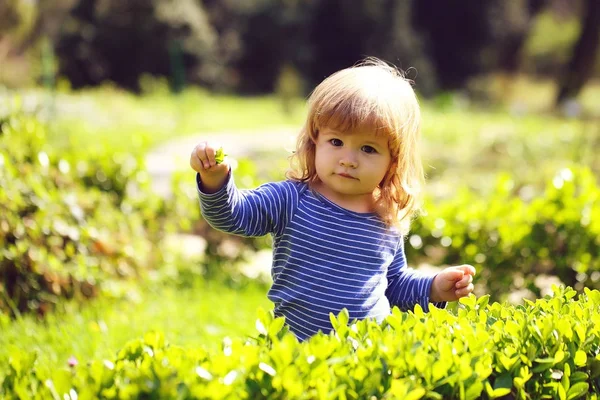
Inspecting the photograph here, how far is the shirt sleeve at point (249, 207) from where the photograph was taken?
77.9 inches

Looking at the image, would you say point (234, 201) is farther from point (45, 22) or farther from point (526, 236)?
point (45, 22)

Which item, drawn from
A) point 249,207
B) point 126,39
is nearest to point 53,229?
point 249,207

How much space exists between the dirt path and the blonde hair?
15.1 ft

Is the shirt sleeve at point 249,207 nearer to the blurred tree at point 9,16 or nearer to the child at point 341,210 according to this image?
the child at point 341,210

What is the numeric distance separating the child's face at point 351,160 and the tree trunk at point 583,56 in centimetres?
1714

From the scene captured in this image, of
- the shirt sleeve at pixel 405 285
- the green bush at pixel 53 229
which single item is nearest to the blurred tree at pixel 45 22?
the green bush at pixel 53 229

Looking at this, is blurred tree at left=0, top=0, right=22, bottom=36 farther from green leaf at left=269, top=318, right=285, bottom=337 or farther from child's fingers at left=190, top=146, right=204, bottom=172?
green leaf at left=269, top=318, right=285, bottom=337

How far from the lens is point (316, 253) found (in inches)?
84.0

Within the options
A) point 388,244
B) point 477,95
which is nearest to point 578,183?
point 388,244

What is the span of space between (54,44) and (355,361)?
17824mm

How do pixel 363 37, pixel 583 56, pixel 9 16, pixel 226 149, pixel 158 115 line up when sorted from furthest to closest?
1. pixel 363 37
2. pixel 583 56
3. pixel 9 16
4. pixel 158 115
5. pixel 226 149

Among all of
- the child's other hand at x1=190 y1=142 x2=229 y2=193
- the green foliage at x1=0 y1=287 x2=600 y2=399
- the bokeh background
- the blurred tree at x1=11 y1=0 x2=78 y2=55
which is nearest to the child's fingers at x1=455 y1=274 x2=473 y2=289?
the green foliage at x1=0 y1=287 x2=600 y2=399

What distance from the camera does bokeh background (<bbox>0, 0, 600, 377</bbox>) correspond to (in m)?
3.55

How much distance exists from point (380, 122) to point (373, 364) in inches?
29.5
